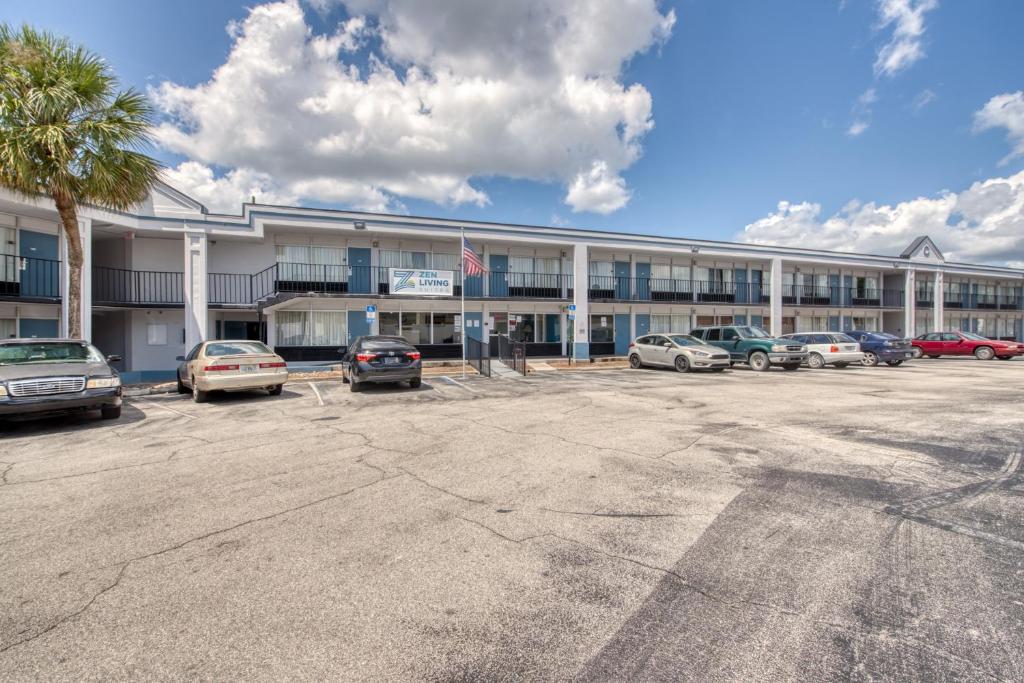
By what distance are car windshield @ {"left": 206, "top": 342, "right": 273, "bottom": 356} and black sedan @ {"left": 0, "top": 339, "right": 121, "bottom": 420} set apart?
7.96 feet

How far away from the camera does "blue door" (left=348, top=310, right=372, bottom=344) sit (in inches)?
894

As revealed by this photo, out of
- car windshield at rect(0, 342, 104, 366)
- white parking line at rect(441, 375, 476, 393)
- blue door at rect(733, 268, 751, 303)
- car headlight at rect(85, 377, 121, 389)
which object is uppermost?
blue door at rect(733, 268, 751, 303)

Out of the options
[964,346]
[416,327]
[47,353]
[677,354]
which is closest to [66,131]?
[47,353]

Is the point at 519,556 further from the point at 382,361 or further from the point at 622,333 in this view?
the point at 622,333

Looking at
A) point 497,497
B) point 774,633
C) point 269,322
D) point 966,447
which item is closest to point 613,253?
point 269,322

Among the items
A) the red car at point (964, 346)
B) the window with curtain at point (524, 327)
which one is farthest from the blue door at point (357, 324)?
the red car at point (964, 346)

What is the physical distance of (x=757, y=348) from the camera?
19781 millimetres

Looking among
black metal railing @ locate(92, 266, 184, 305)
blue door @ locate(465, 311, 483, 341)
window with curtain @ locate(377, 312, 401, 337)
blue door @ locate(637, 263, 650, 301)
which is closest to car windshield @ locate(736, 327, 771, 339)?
blue door @ locate(637, 263, 650, 301)

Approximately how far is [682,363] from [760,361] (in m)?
3.19

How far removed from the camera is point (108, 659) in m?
2.41

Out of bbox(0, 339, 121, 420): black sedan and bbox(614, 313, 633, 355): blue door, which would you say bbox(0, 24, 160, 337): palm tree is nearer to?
bbox(0, 339, 121, 420): black sedan

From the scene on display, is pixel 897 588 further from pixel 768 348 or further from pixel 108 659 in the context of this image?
pixel 768 348

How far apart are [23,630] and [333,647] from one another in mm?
1786

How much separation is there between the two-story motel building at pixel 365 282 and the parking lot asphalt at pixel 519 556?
13.3 meters
